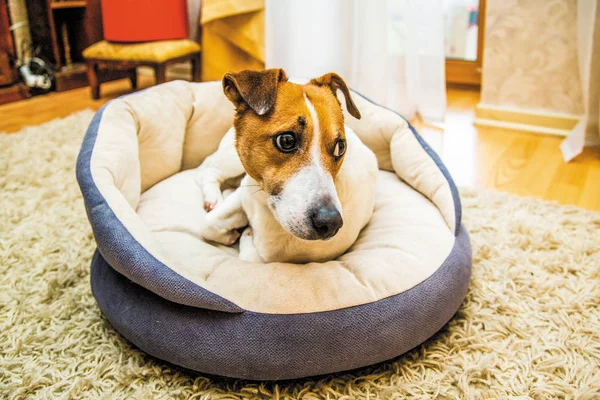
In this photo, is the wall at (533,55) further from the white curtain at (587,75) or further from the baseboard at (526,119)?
the white curtain at (587,75)

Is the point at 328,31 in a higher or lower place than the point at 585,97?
higher

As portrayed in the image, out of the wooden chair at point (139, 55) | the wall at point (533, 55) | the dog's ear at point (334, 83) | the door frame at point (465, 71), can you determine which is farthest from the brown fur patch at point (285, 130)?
the door frame at point (465, 71)

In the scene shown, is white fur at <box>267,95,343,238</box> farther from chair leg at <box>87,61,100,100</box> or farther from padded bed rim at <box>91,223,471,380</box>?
chair leg at <box>87,61,100,100</box>

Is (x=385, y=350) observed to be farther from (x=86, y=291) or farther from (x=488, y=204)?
(x=488, y=204)

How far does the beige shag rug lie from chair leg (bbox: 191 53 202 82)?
239 centimetres

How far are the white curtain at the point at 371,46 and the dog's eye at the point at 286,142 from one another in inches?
86.9

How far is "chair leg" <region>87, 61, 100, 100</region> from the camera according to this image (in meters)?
4.26

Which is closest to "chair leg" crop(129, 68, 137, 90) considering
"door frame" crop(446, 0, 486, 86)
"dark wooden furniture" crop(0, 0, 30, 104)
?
"dark wooden furniture" crop(0, 0, 30, 104)

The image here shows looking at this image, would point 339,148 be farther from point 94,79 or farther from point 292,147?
point 94,79

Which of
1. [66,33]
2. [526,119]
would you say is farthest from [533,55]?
[66,33]

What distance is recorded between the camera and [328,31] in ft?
11.4

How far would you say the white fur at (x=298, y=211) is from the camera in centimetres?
135

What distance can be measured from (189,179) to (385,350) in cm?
119

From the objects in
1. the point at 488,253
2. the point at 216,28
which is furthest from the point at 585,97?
the point at 216,28
